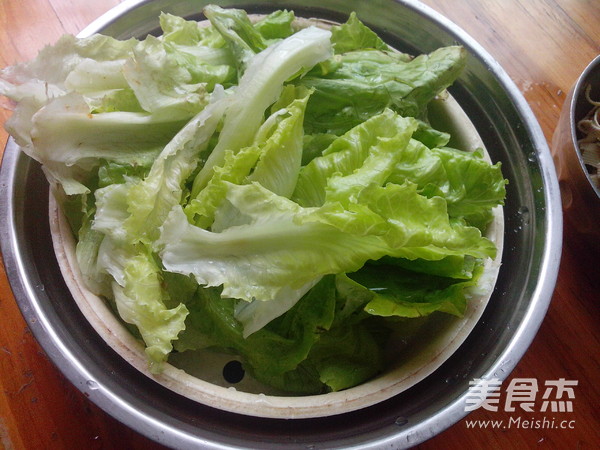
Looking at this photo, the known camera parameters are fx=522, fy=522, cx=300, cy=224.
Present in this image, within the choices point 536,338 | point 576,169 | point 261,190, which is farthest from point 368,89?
point 536,338

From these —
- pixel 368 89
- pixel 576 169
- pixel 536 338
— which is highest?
pixel 368 89

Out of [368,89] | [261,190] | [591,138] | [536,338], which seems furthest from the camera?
[591,138]

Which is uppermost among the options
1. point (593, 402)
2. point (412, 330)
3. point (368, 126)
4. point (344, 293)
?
point (368, 126)

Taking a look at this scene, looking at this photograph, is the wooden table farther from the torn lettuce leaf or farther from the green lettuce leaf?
the green lettuce leaf

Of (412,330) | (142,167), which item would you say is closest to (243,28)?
(142,167)

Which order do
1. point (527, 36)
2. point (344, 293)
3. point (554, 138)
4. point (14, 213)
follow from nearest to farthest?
point (344, 293) < point (14, 213) < point (554, 138) < point (527, 36)

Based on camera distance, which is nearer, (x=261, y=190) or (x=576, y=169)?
(x=261, y=190)

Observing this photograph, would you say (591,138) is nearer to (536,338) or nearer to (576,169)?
(576,169)

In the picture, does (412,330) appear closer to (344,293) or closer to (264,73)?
(344,293)
